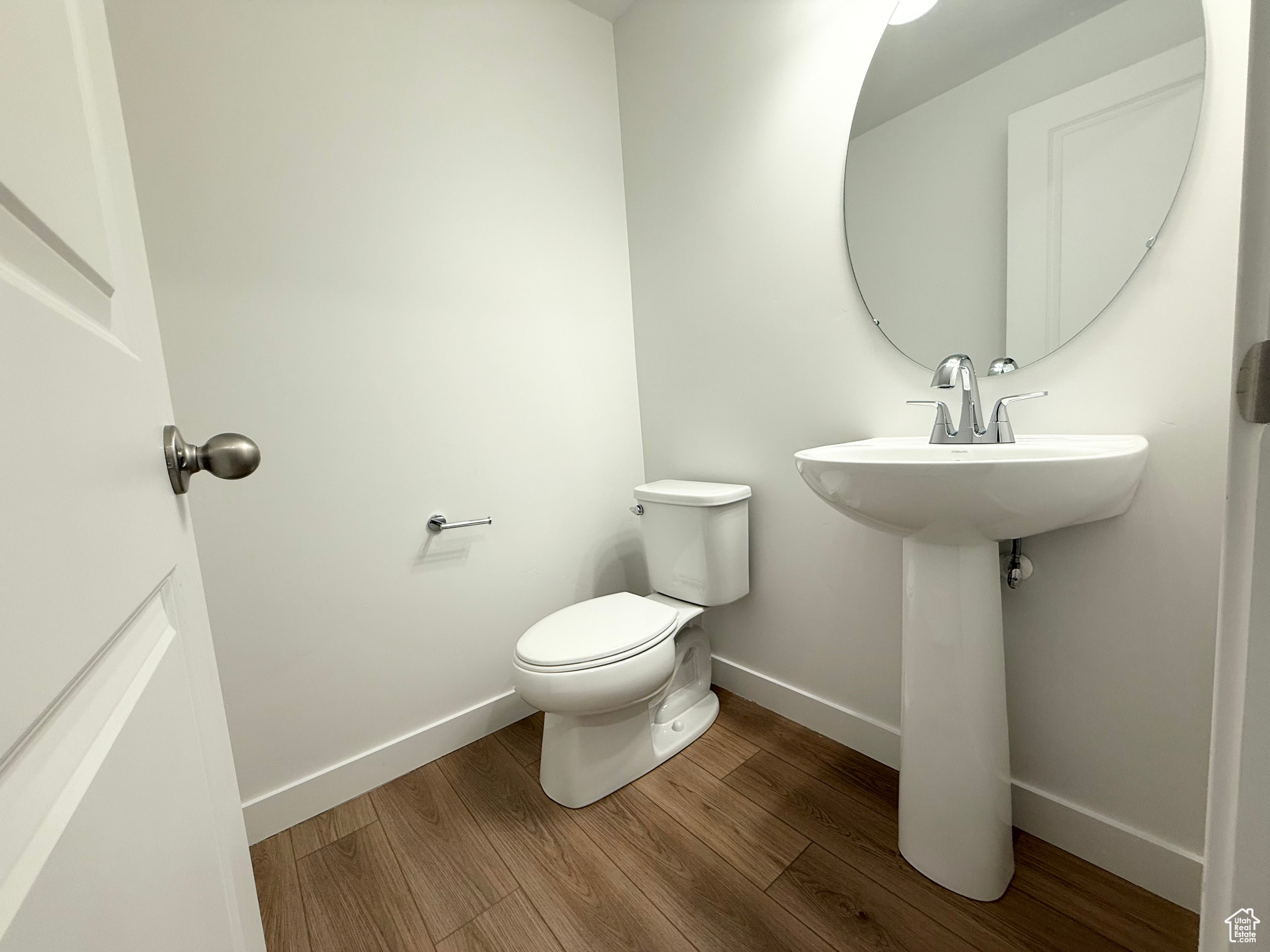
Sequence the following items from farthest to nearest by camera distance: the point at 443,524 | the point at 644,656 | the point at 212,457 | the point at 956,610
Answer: the point at 443,524
the point at 644,656
the point at 956,610
the point at 212,457

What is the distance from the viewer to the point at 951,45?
1.18m

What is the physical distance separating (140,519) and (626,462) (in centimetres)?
171

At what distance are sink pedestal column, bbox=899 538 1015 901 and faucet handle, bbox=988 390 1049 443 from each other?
22 cm

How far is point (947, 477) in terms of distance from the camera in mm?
856

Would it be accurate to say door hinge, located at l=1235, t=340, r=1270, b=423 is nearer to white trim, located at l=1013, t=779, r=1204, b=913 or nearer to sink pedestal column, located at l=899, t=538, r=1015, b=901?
sink pedestal column, located at l=899, t=538, r=1015, b=901

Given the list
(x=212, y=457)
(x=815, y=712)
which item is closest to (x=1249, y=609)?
(x=212, y=457)

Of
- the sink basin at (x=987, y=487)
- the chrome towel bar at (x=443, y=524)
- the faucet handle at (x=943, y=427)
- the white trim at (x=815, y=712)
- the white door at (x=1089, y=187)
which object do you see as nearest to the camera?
the sink basin at (x=987, y=487)

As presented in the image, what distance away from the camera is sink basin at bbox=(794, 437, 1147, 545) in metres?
0.84

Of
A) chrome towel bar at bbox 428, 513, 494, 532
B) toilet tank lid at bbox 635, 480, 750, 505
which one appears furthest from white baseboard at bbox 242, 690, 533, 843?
toilet tank lid at bbox 635, 480, 750, 505

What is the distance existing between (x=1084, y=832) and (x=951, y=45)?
5.59 ft

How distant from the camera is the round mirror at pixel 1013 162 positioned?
0.97 m

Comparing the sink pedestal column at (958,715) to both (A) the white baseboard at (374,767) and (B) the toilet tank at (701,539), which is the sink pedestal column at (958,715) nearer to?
(B) the toilet tank at (701,539)

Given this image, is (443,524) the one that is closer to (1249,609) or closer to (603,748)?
(603,748)

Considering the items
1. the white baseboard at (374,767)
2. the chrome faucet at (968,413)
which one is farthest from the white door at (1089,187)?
the white baseboard at (374,767)
